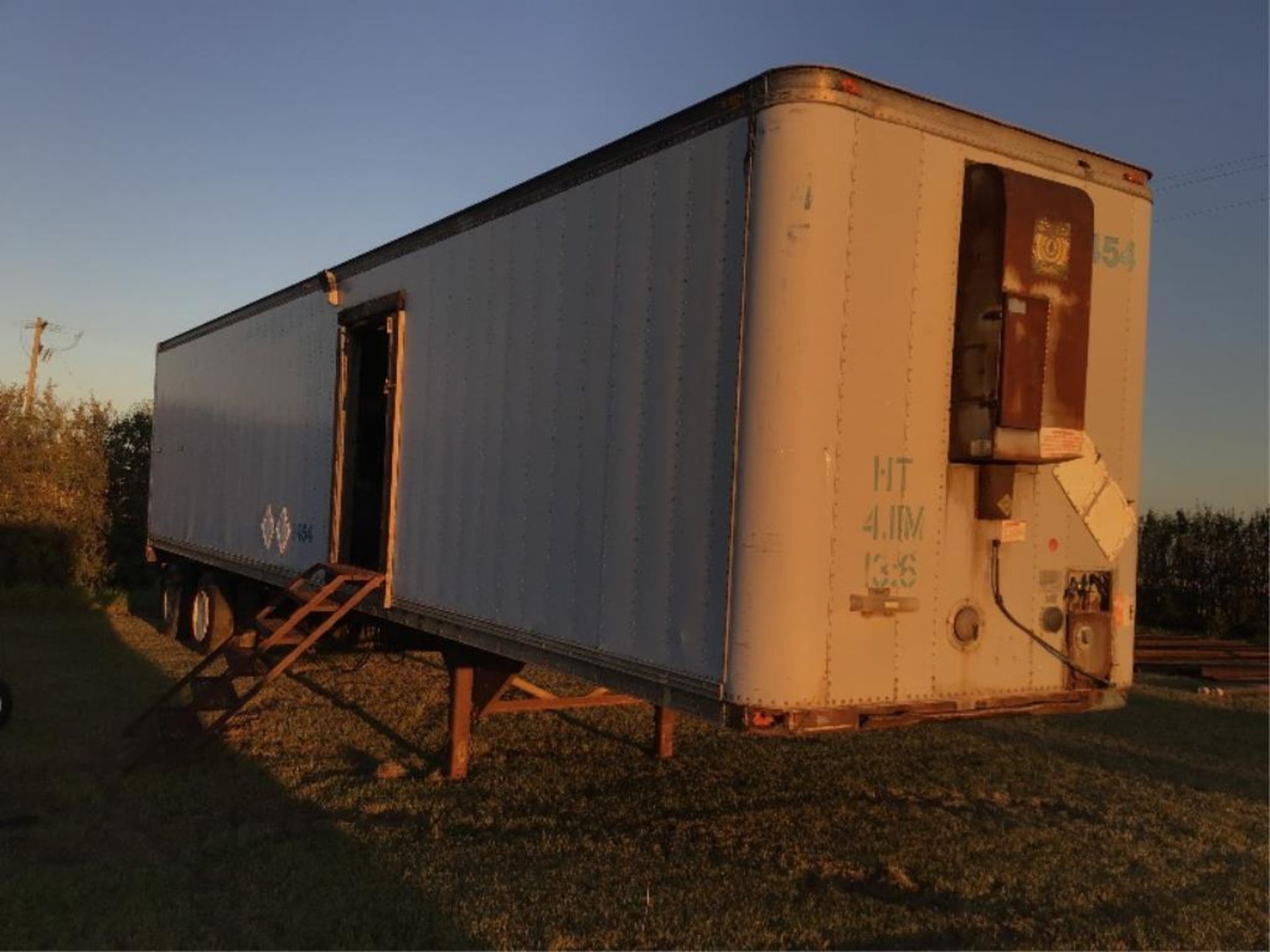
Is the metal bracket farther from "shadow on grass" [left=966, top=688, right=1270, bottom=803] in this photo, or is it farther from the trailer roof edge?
"shadow on grass" [left=966, top=688, right=1270, bottom=803]

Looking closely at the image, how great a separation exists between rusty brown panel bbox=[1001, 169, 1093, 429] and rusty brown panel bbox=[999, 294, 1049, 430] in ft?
0.23

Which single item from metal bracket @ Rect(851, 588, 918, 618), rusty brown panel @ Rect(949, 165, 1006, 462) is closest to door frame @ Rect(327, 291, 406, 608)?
metal bracket @ Rect(851, 588, 918, 618)

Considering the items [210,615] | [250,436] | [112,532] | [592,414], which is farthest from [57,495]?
[592,414]

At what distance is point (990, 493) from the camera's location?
506cm

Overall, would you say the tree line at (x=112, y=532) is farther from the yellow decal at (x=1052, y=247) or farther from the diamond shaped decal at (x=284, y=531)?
the yellow decal at (x=1052, y=247)

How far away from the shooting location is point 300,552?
934 centimetres

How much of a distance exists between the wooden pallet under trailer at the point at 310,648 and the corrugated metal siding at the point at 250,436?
77 cm

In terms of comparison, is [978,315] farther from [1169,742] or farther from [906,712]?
[1169,742]

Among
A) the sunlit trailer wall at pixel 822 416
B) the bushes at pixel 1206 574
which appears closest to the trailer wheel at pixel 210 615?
the sunlit trailer wall at pixel 822 416

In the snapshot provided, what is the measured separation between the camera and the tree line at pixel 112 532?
18.1 metres

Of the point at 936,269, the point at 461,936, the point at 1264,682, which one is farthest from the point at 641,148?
the point at 1264,682

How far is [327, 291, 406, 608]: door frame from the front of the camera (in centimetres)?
777

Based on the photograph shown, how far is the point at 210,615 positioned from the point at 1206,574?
16.4 metres

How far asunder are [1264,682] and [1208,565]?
704 cm
